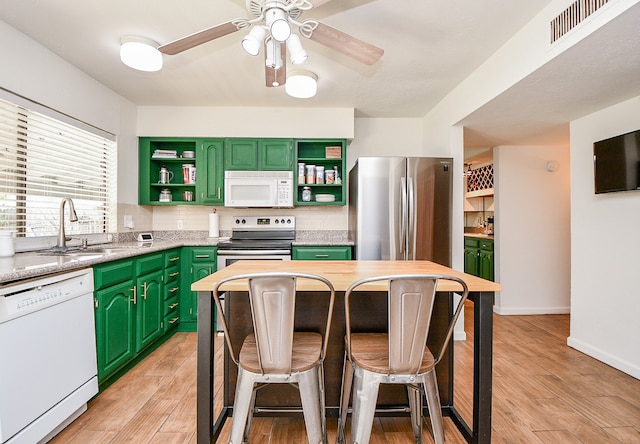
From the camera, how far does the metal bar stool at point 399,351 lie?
1210 mm

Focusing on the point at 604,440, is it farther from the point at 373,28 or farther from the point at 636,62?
the point at 373,28

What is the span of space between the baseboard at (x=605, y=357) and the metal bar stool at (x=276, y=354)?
258 centimetres

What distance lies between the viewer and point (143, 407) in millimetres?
1981

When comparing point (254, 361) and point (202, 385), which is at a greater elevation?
point (254, 361)

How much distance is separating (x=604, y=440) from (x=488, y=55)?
2558 millimetres

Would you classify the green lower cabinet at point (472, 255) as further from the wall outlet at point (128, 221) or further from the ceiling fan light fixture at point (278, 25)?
the wall outlet at point (128, 221)

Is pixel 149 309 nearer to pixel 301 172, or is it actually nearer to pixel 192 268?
pixel 192 268

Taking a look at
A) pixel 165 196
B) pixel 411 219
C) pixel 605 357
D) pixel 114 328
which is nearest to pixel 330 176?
pixel 411 219

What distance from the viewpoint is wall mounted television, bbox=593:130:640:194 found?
239cm

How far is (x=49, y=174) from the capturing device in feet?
8.16

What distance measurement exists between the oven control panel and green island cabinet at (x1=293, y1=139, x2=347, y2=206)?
1.03 feet

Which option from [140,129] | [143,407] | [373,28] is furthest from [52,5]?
[143,407]

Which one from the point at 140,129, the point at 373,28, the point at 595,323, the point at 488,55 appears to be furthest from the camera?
the point at 140,129

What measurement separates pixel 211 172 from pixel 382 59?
2.16 m
